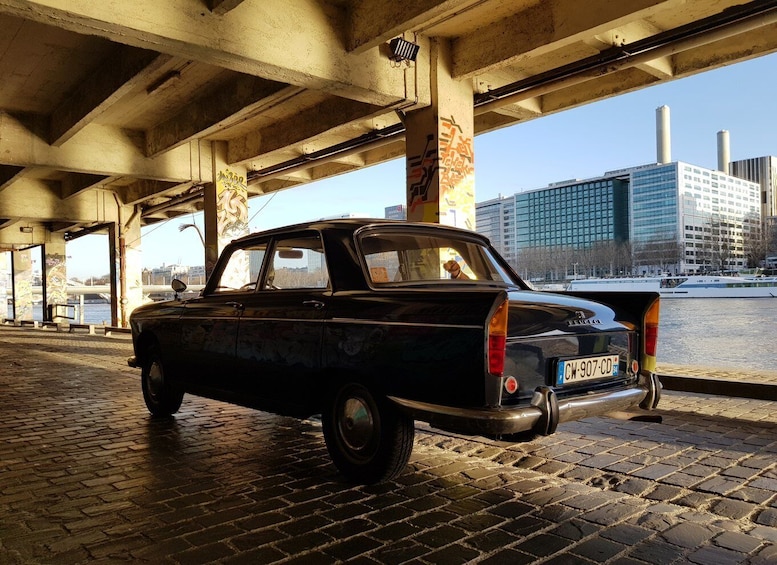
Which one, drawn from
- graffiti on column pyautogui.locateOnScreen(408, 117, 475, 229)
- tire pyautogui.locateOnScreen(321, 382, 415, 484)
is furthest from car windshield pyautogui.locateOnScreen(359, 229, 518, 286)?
graffiti on column pyautogui.locateOnScreen(408, 117, 475, 229)

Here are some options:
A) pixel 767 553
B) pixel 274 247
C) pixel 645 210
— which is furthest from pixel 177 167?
pixel 645 210

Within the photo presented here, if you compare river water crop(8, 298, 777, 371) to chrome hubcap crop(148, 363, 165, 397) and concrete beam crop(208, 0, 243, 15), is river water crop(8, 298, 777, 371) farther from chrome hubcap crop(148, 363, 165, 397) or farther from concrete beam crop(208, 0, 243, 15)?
concrete beam crop(208, 0, 243, 15)

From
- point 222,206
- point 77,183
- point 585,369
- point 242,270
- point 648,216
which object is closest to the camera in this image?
point 585,369

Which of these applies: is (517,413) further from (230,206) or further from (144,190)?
(144,190)

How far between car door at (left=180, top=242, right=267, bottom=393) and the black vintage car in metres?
0.02

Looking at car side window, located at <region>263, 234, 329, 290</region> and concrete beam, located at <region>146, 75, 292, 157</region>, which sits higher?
concrete beam, located at <region>146, 75, 292, 157</region>

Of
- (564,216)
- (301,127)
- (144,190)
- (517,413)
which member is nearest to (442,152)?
(301,127)

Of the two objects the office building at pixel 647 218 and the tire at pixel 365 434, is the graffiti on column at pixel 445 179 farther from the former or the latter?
the office building at pixel 647 218

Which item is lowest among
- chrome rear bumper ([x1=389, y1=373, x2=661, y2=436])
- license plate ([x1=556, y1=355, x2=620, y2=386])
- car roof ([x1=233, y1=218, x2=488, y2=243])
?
chrome rear bumper ([x1=389, y1=373, x2=661, y2=436])

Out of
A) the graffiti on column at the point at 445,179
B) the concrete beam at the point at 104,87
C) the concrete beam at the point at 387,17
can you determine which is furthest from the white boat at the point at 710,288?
the concrete beam at the point at 387,17

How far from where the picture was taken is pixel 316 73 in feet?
26.3

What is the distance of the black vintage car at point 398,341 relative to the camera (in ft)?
10.4

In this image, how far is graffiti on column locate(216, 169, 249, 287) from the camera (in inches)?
606

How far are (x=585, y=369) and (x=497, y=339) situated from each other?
32.6 inches
